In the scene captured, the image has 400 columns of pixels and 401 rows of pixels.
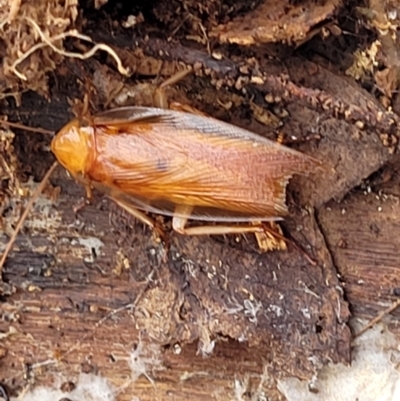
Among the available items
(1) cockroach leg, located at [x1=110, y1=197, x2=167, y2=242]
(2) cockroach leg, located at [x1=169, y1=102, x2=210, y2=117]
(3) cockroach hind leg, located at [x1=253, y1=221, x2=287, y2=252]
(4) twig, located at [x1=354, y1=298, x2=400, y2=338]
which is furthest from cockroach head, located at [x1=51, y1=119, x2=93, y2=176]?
(4) twig, located at [x1=354, y1=298, x2=400, y2=338]

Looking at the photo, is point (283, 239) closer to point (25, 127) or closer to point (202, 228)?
point (202, 228)

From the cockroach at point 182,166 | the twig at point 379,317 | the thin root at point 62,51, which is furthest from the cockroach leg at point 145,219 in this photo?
the twig at point 379,317

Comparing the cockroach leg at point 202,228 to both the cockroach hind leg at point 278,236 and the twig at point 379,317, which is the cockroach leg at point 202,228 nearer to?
the cockroach hind leg at point 278,236

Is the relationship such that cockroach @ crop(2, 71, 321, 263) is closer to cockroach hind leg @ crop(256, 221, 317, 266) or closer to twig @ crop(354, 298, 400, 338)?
cockroach hind leg @ crop(256, 221, 317, 266)

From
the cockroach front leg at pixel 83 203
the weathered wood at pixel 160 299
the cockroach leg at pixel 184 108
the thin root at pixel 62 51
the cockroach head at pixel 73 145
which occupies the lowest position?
the weathered wood at pixel 160 299

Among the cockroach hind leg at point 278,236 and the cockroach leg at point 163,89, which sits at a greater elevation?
the cockroach leg at point 163,89
